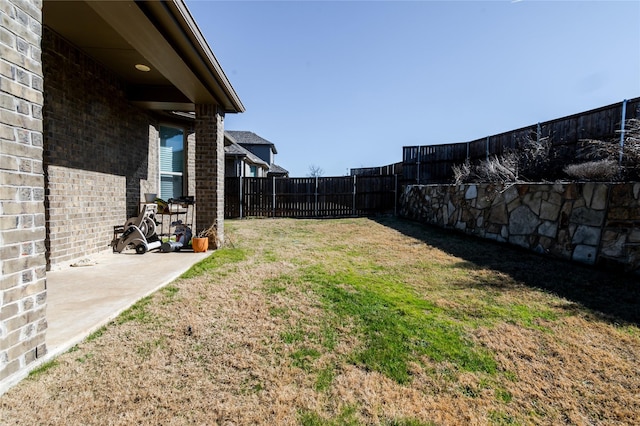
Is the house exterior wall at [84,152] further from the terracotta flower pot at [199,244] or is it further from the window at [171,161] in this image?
the terracotta flower pot at [199,244]

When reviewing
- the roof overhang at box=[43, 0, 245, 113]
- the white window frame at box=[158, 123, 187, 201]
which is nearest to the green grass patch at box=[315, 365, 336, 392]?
the roof overhang at box=[43, 0, 245, 113]

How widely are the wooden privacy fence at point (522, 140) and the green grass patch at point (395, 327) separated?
207 inches

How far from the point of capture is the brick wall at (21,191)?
1.69 meters

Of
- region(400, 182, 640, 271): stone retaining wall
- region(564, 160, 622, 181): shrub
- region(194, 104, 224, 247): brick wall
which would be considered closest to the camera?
region(400, 182, 640, 271): stone retaining wall

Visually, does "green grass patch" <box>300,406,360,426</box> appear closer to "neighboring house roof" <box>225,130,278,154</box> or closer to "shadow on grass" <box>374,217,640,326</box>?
"shadow on grass" <box>374,217,640,326</box>

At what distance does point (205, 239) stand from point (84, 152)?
94.6 inches

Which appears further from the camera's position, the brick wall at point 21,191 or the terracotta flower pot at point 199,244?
A: the terracotta flower pot at point 199,244

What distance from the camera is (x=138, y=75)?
5609 mm

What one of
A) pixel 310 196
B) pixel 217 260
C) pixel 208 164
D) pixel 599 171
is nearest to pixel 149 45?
pixel 208 164

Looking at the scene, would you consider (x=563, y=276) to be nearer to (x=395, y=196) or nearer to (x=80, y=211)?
(x=80, y=211)

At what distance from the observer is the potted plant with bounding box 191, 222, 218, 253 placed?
5.58 meters

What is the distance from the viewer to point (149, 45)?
3.65 m

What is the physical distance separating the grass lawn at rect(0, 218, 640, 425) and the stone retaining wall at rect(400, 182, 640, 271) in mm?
597

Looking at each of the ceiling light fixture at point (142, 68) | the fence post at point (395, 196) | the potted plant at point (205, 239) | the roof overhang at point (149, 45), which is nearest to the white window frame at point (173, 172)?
the roof overhang at point (149, 45)
